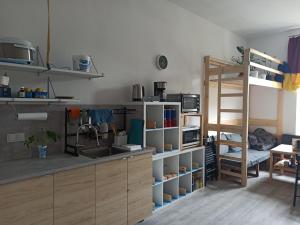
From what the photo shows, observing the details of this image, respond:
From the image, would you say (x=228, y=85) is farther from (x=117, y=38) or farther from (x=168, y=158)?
(x=117, y=38)

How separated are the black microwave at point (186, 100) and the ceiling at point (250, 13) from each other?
4.96 ft

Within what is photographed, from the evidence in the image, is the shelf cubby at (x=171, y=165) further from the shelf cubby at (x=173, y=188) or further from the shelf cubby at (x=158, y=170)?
the shelf cubby at (x=158, y=170)

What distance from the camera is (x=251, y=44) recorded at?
19.5ft

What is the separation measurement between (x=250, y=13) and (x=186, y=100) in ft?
6.91

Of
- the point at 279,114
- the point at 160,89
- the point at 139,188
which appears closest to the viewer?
the point at 139,188

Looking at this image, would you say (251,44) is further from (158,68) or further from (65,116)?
(65,116)

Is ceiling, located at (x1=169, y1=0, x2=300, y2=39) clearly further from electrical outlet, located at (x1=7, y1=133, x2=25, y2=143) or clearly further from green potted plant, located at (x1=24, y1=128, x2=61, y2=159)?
electrical outlet, located at (x1=7, y1=133, x2=25, y2=143)

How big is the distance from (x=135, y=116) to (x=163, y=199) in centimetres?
123

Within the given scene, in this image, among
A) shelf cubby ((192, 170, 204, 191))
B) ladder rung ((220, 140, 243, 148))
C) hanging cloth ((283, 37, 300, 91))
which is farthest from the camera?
hanging cloth ((283, 37, 300, 91))

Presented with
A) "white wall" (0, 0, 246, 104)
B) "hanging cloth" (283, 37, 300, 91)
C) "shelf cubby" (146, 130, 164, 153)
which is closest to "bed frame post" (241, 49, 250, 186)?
"white wall" (0, 0, 246, 104)

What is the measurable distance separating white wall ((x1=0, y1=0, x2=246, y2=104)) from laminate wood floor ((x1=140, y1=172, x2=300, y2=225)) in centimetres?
164

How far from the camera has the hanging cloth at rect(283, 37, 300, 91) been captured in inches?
203

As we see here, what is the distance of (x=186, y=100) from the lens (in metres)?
3.54

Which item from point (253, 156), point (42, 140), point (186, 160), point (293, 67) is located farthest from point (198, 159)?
point (293, 67)
